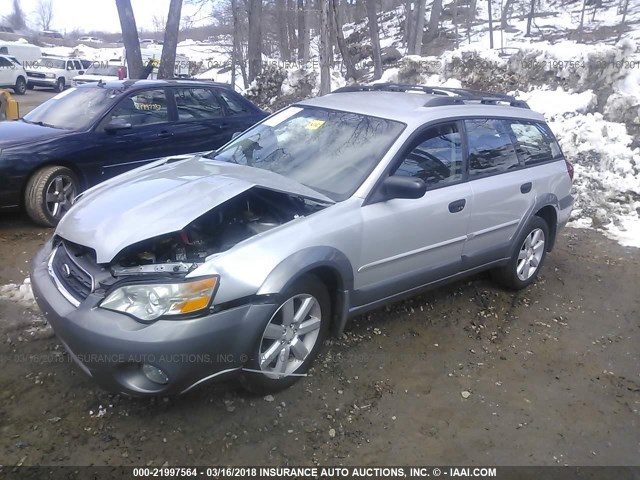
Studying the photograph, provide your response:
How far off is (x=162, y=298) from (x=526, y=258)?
347 cm

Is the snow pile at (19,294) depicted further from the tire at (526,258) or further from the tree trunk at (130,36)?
the tree trunk at (130,36)

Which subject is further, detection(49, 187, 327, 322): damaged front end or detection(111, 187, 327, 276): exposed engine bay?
detection(111, 187, 327, 276): exposed engine bay

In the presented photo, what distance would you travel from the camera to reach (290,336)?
10.3 feet

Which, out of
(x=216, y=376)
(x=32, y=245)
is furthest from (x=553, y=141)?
(x=32, y=245)

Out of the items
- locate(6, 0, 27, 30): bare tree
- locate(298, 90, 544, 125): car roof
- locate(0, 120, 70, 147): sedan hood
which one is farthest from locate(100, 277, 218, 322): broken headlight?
locate(6, 0, 27, 30): bare tree

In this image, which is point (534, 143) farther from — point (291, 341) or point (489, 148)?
point (291, 341)

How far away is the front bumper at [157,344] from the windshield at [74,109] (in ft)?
13.2

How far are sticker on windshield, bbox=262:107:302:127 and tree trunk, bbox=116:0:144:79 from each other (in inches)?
409

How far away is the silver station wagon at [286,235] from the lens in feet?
8.81

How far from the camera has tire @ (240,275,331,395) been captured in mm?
2982

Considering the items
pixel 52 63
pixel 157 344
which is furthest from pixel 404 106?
pixel 52 63

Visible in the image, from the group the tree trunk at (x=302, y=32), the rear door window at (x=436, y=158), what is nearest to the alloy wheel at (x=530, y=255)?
the rear door window at (x=436, y=158)

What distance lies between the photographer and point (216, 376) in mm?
2777

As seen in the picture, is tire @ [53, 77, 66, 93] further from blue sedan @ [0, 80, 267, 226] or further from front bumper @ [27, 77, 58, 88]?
blue sedan @ [0, 80, 267, 226]
